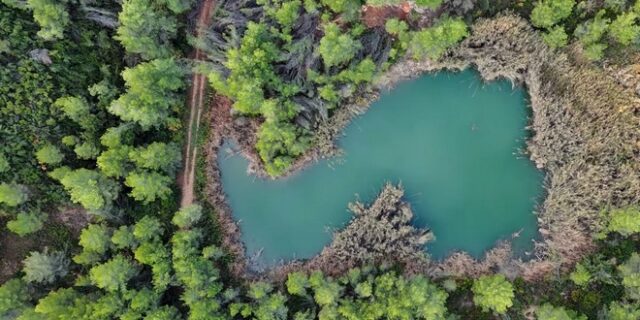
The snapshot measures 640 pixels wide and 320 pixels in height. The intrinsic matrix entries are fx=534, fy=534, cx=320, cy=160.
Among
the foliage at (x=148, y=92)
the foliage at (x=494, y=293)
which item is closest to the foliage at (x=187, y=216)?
the foliage at (x=148, y=92)

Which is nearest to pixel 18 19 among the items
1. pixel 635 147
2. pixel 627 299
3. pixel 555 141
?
pixel 555 141

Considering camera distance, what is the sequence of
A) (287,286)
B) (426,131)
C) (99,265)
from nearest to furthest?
(99,265) < (287,286) < (426,131)

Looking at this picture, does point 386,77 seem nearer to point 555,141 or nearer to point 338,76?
point 338,76

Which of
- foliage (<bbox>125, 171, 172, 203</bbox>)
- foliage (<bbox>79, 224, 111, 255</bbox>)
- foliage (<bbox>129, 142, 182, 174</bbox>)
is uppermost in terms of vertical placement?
foliage (<bbox>129, 142, 182, 174</bbox>)

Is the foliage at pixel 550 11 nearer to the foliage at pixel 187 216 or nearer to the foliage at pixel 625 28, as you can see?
the foliage at pixel 625 28

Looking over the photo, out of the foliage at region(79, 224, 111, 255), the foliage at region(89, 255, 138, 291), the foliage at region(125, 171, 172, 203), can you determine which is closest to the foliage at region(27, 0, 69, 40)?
the foliage at region(125, 171, 172, 203)

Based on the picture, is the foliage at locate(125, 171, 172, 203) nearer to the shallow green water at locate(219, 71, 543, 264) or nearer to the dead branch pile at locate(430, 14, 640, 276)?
the shallow green water at locate(219, 71, 543, 264)

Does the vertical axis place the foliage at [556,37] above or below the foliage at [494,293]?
above
